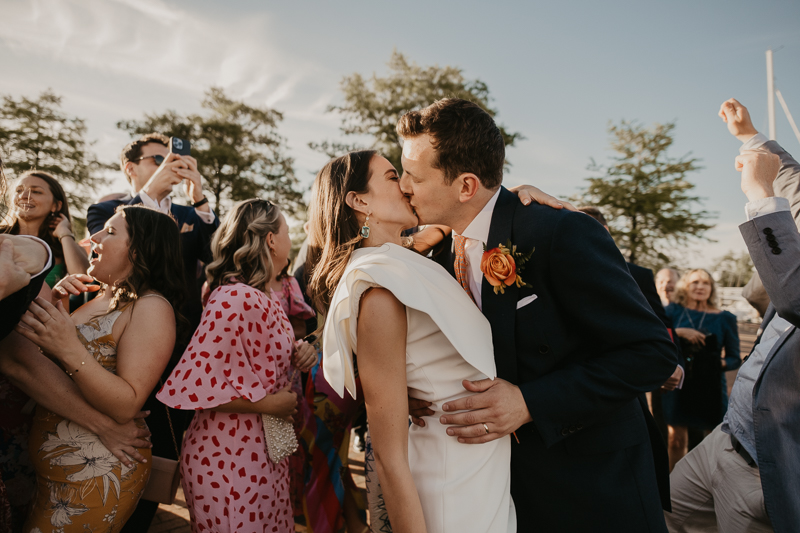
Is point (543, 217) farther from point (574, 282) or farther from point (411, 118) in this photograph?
A: point (411, 118)

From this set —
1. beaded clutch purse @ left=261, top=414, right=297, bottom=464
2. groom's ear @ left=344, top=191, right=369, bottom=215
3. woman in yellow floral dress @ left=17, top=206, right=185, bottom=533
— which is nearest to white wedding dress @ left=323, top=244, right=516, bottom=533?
groom's ear @ left=344, top=191, right=369, bottom=215

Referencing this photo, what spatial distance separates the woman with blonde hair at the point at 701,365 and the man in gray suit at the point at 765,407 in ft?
9.75

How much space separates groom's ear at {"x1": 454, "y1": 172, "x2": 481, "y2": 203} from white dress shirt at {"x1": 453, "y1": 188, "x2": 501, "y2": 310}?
0.31 ft

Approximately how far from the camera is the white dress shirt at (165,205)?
3.83 m

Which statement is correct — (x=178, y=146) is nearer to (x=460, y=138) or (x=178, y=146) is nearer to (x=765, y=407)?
(x=460, y=138)

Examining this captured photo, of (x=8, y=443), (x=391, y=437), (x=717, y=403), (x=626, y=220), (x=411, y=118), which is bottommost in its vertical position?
(x=717, y=403)

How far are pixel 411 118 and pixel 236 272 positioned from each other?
1740mm

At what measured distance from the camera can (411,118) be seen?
2.11 m

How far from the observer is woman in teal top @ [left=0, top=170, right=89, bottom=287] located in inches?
157

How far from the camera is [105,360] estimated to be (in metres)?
2.29

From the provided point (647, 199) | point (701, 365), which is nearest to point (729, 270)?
point (647, 199)

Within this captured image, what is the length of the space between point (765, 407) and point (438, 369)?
1.79 metres

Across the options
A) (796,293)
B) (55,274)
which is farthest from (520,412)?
(55,274)

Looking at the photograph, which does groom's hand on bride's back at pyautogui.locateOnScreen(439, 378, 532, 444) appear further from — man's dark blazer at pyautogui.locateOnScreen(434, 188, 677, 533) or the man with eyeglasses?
the man with eyeglasses
